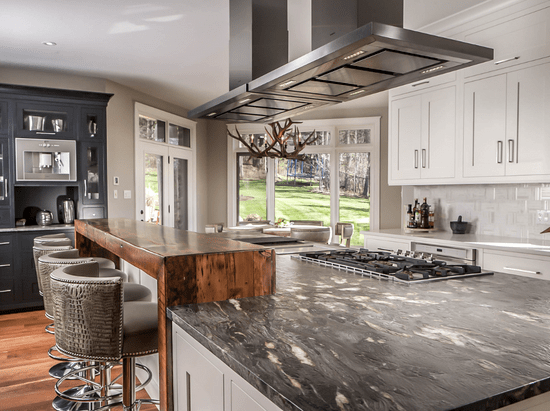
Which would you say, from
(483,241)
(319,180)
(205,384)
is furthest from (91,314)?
(319,180)

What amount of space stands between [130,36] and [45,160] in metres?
2.00

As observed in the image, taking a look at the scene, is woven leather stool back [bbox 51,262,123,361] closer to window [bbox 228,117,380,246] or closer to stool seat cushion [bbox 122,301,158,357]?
stool seat cushion [bbox 122,301,158,357]

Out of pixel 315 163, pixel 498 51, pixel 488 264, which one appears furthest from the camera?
pixel 315 163

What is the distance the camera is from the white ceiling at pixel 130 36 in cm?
342

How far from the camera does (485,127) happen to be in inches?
138

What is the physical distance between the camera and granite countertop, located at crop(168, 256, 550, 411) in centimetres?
78

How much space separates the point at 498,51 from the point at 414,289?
267 cm

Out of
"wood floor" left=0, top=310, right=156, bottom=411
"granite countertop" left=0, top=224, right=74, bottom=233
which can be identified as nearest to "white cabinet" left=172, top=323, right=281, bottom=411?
"wood floor" left=0, top=310, right=156, bottom=411

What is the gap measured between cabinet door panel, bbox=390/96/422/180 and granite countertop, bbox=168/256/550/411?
2.64 meters

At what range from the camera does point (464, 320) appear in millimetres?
1218

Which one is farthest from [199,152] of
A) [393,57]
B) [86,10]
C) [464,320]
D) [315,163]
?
[464,320]

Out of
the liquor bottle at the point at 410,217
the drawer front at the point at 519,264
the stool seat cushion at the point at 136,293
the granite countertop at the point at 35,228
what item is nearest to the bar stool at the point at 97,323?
the stool seat cushion at the point at 136,293

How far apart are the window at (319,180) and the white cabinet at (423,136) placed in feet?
9.25

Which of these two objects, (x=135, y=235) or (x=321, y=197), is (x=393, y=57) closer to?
(x=135, y=235)
